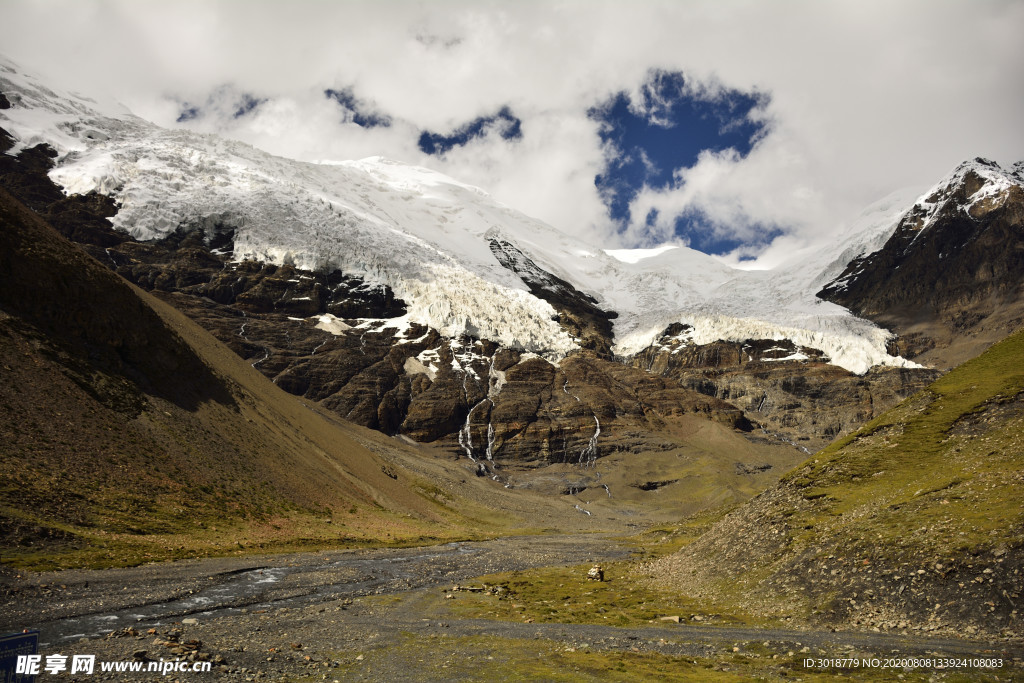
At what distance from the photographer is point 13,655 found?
599 inches

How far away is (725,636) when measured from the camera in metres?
23.8

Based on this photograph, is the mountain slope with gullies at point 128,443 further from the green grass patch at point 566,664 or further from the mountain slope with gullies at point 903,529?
the mountain slope with gullies at point 903,529

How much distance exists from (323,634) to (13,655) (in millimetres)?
11828

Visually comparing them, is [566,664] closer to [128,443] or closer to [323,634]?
[323,634]

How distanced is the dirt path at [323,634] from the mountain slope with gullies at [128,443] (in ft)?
24.3

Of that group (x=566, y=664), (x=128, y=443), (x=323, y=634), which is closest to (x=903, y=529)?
(x=566, y=664)

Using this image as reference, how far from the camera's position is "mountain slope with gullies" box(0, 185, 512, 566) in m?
42.8

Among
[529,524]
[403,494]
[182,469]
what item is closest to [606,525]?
[529,524]

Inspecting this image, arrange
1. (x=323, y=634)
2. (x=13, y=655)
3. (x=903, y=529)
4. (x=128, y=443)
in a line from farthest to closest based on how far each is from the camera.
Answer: (x=128, y=443) < (x=903, y=529) < (x=323, y=634) < (x=13, y=655)

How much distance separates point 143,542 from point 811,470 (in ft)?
158

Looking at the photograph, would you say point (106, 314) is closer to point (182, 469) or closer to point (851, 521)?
point (182, 469)

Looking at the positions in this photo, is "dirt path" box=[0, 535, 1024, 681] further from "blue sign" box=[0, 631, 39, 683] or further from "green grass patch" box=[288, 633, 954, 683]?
"blue sign" box=[0, 631, 39, 683]

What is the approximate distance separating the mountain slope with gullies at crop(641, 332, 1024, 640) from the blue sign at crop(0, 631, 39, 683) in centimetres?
2760

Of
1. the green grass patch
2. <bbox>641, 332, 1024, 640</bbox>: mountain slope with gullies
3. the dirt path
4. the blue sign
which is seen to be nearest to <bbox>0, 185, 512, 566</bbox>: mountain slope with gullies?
the dirt path
